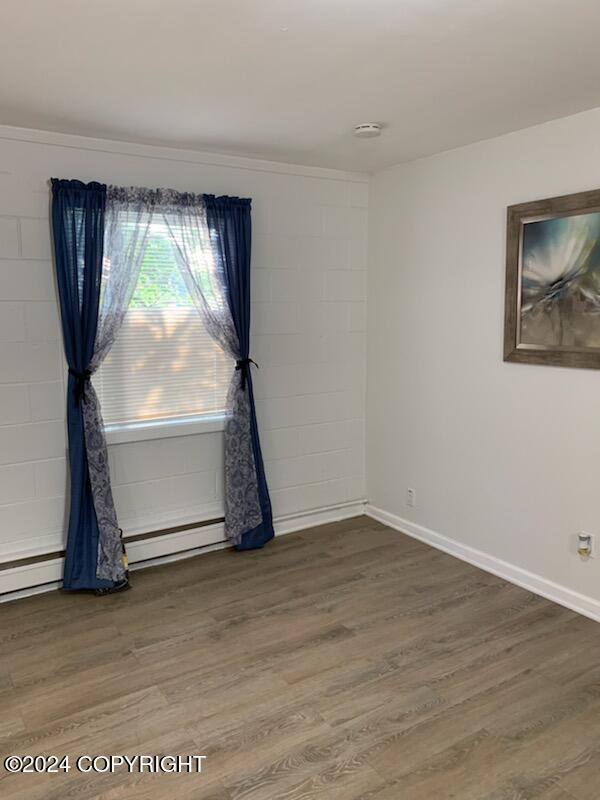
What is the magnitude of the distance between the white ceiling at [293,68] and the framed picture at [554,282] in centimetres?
49

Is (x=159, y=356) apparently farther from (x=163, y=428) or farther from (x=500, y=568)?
(x=500, y=568)

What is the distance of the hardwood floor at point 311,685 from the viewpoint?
2.10 meters

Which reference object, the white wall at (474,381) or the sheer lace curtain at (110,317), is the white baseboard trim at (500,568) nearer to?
the white wall at (474,381)

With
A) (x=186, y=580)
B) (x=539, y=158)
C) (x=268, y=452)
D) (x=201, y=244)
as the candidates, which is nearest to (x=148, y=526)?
(x=186, y=580)

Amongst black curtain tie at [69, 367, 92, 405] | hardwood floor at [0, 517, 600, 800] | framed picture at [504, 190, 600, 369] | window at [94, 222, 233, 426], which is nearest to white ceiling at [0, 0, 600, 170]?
framed picture at [504, 190, 600, 369]

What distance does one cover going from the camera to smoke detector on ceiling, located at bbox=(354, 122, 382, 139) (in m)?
3.16

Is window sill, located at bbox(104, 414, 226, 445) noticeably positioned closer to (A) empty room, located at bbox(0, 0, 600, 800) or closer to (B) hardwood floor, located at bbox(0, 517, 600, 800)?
(A) empty room, located at bbox(0, 0, 600, 800)

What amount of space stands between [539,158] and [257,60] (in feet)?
5.35

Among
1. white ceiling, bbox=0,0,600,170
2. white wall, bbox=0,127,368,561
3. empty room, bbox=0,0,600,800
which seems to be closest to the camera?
white ceiling, bbox=0,0,600,170

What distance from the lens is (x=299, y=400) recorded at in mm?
4285

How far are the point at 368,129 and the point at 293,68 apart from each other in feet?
2.76

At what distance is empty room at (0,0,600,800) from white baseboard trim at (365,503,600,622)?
0.8 inches

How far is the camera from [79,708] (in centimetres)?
246

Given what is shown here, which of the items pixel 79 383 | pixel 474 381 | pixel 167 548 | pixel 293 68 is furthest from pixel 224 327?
pixel 293 68
